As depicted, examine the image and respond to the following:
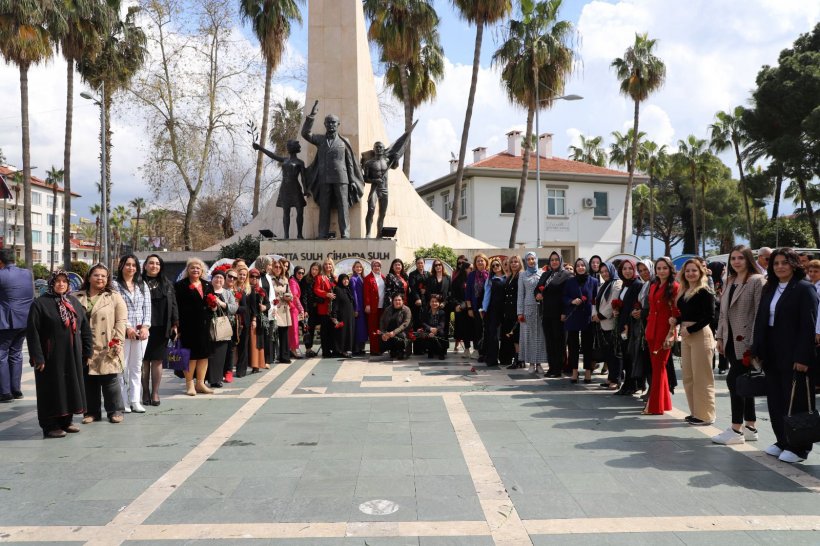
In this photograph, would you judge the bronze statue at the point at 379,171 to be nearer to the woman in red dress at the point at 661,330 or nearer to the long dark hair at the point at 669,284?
the woman in red dress at the point at 661,330

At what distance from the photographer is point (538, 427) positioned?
19.7 feet

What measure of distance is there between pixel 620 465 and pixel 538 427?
1279mm

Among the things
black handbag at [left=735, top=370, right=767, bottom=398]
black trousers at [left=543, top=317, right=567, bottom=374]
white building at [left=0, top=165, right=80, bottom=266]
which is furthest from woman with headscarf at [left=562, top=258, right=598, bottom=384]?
white building at [left=0, top=165, right=80, bottom=266]

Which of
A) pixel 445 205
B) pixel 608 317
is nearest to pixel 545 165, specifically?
pixel 445 205

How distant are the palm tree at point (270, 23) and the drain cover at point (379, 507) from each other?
81.0 ft

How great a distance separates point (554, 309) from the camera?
888cm

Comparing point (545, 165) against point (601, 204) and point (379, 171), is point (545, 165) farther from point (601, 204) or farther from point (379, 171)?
point (379, 171)

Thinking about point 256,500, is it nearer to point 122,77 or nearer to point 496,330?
point 496,330

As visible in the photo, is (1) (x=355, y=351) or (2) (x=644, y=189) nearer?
(1) (x=355, y=351)

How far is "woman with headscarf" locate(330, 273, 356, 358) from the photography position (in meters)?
11.3

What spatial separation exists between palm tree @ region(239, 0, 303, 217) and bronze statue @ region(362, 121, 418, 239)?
491 inches

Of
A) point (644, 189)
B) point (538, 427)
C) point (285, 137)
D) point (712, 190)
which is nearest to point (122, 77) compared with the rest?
point (285, 137)

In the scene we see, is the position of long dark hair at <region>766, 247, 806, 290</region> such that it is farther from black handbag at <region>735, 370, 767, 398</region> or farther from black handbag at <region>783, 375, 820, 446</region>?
black handbag at <region>783, 375, 820, 446</region>

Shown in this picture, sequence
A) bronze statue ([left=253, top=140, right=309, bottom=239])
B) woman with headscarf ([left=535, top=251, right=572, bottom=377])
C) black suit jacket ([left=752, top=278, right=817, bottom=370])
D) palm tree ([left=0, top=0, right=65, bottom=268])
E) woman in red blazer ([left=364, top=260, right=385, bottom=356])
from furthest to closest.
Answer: palm tree ([left=0, top=0, right=65, bottom=268]), bronze statue ([left=253, top=140, right=309, bottom=239]), woman in red blazer ([left=364, top=260, right=385, bottom=356]), woman with headscarf ([left=535, top=251, right=572, bottom=377]), black suit jacket ([left=752, top=278, right=817, bottom=370])
